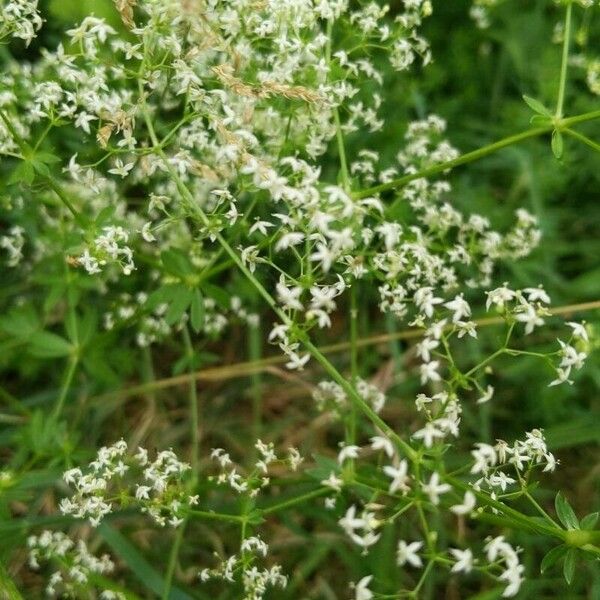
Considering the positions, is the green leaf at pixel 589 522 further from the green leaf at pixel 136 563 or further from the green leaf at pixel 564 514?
the green leaf at pixel 136 563

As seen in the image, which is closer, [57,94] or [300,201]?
[300,201]

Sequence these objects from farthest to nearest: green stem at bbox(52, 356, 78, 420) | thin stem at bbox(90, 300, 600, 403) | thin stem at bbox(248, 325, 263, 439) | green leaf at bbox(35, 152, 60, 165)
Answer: thin stem at bbox(248, 325, 263, 439) → thin stem at bbox(90, 300, 600, 403) → green stem at bbox(52, 356, 78, 420) → green leaf at bbox(35, 152, 60, 165)

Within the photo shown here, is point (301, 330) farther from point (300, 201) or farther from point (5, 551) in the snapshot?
point (5, 551)

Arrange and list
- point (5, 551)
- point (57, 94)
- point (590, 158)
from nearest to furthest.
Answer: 1. point (57, 94)
2. point (5, 551)
3. point (590, 158)

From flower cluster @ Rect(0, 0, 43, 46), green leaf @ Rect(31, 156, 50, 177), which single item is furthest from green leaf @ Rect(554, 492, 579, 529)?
flower cluster @ Rect(0, 0, 43, 46)

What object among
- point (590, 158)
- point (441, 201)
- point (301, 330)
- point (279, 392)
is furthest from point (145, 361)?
point (590, 158)

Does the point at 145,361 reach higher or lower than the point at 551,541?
higher

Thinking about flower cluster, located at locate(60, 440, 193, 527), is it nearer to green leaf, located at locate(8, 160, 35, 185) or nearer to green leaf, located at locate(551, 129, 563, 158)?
green leaf, located at locate(8, 160, 35, 185)

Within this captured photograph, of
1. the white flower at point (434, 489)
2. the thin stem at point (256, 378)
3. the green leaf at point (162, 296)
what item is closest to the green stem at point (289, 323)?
the white flower at point (434, 489)
